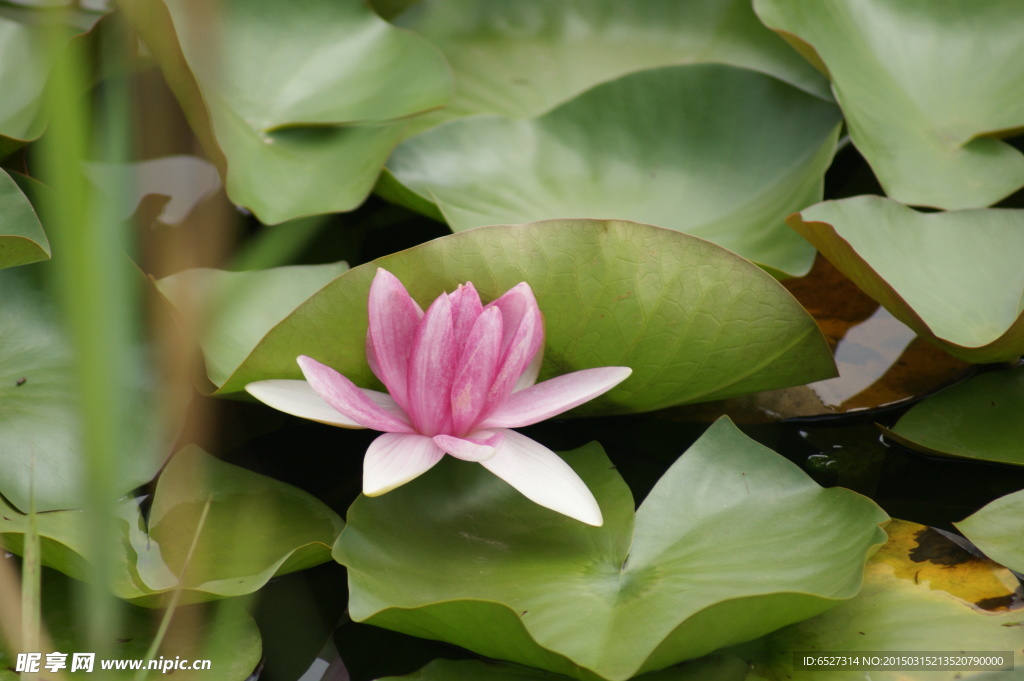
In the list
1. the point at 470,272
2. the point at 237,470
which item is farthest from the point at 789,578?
the point at 237,470

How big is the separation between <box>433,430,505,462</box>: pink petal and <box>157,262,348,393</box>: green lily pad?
0.23 m

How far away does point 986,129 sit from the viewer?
3.79ft

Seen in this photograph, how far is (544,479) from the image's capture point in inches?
28.1

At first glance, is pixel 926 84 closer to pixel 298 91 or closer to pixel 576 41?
pixel 576 41

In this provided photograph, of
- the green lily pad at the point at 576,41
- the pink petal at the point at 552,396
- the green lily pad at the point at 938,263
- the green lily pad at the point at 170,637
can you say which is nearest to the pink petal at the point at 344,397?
the pink petal at the point at 552,396

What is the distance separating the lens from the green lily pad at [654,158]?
3.57 feet

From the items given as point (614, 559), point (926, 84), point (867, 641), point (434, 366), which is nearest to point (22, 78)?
point (434, 366)

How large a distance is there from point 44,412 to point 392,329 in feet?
1.31

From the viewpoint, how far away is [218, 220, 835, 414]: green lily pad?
2.51ft

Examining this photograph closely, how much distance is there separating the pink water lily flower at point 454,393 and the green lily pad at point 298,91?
33 centimetres

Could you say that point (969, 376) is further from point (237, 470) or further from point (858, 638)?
point (237, 470)

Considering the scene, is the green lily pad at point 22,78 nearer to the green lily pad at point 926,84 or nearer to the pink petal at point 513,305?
the pink petal at point 513,305

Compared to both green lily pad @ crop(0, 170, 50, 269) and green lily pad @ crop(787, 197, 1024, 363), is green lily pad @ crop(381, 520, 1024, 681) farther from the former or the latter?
green lily pad @ crop(0, 170, 50, 269)

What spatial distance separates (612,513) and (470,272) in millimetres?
284
